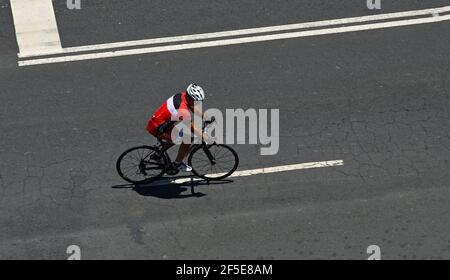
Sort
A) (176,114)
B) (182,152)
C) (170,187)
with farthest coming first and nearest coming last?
(170,187), (182,152), (176,114)

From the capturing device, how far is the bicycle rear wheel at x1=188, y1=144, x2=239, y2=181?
12773 millimetres

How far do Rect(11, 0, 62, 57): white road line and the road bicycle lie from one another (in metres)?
3.62

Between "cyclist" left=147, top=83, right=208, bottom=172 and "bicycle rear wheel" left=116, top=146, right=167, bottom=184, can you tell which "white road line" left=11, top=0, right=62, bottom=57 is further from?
"cyclist" left=147, top=83, right=208, bottom=172

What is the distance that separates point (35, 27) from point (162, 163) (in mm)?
4765

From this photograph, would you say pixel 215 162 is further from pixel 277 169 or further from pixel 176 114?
pixel 176 114

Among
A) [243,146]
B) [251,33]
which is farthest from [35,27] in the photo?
[243,146]

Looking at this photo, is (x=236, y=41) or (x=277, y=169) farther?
(x=236, y=41)

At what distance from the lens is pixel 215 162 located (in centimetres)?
1287

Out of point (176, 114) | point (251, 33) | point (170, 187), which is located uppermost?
point (251, 33)

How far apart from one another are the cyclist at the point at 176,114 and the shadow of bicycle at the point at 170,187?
1.73ft

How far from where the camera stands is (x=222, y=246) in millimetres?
11812

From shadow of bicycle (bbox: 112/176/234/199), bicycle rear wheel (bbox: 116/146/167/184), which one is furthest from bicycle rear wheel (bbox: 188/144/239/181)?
bicycle rear wheel (bbox: 116/146/167/184)

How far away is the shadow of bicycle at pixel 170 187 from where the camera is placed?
41.5ft

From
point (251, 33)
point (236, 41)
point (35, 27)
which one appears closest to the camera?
point (236, 41)
